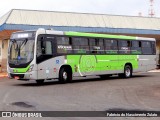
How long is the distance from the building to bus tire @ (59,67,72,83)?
38.3ft

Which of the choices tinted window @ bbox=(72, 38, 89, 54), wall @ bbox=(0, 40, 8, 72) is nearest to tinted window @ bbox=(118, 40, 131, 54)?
tinted window @ bbox=(72, 38, 89, 54)

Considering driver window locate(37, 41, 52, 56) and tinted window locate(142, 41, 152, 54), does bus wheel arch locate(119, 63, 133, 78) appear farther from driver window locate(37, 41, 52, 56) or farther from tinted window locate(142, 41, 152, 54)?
driver window locate(37, 41, 52, 56)

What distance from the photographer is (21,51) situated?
20.7 metres

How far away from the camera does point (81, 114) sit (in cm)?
1072

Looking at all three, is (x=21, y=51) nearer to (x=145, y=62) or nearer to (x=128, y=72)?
(x=128, y=72)

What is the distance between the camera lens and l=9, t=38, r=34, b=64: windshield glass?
802 inches

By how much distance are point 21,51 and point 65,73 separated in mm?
3045

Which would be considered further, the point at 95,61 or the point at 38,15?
the point at 38,15

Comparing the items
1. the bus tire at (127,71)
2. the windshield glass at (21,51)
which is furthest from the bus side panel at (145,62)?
the windshield glass at (21,51)

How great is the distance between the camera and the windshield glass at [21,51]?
66.8ft

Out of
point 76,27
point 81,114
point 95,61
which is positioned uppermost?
point 76,27

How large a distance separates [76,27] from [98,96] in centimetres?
2112

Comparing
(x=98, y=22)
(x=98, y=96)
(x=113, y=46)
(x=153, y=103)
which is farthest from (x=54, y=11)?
(x=153, y=103)

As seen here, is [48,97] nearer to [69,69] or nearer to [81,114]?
[81,114]
